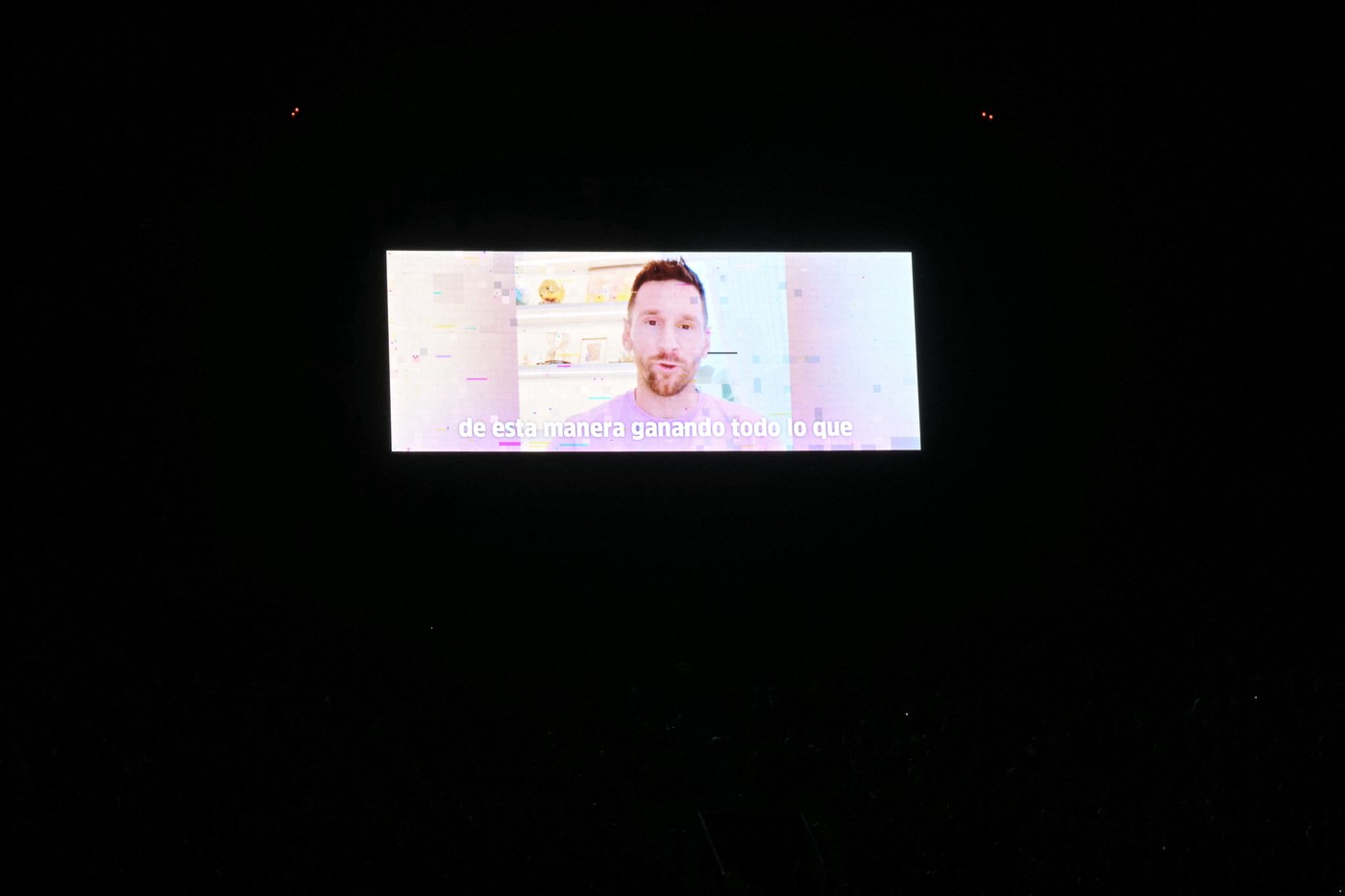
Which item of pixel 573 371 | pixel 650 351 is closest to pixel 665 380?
pixel 650 351

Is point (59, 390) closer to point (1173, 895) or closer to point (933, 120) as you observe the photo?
point (933, 120)

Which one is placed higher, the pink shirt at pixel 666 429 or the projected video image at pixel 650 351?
the projected video image at pixel 650 351

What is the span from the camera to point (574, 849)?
13.2 feet

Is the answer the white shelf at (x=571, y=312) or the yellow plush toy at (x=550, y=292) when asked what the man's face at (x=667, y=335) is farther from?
the yellow plush toy at (x=550, y=292)

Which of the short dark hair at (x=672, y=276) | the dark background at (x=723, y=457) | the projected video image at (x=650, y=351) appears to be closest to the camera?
the dark background at (x=723, y=457)

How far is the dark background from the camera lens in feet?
15.0

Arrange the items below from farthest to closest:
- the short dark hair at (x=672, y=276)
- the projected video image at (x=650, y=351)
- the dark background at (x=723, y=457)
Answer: the short dark hair at (x=672, y=276), the projected video image at (x=650, y=351), the dark background at (x=723, y=457)

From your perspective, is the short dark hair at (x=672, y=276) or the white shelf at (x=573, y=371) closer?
the white shelf at (x=573, y=371)

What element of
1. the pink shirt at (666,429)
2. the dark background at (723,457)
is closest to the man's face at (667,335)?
the pink shirt at (666,429)

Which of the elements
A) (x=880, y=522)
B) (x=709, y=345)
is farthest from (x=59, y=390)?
(x=880, y=522)

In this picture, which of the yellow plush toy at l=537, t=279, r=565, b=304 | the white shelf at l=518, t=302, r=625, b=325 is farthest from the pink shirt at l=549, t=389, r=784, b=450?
the yellow plush toy at l=537, t=279, r=565, b=304

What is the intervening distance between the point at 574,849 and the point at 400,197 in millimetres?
2732

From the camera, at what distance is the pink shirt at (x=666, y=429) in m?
5.45

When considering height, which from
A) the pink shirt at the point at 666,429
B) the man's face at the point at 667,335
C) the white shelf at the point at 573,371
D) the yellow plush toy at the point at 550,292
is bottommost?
the pink shirt at the point at 666,429
